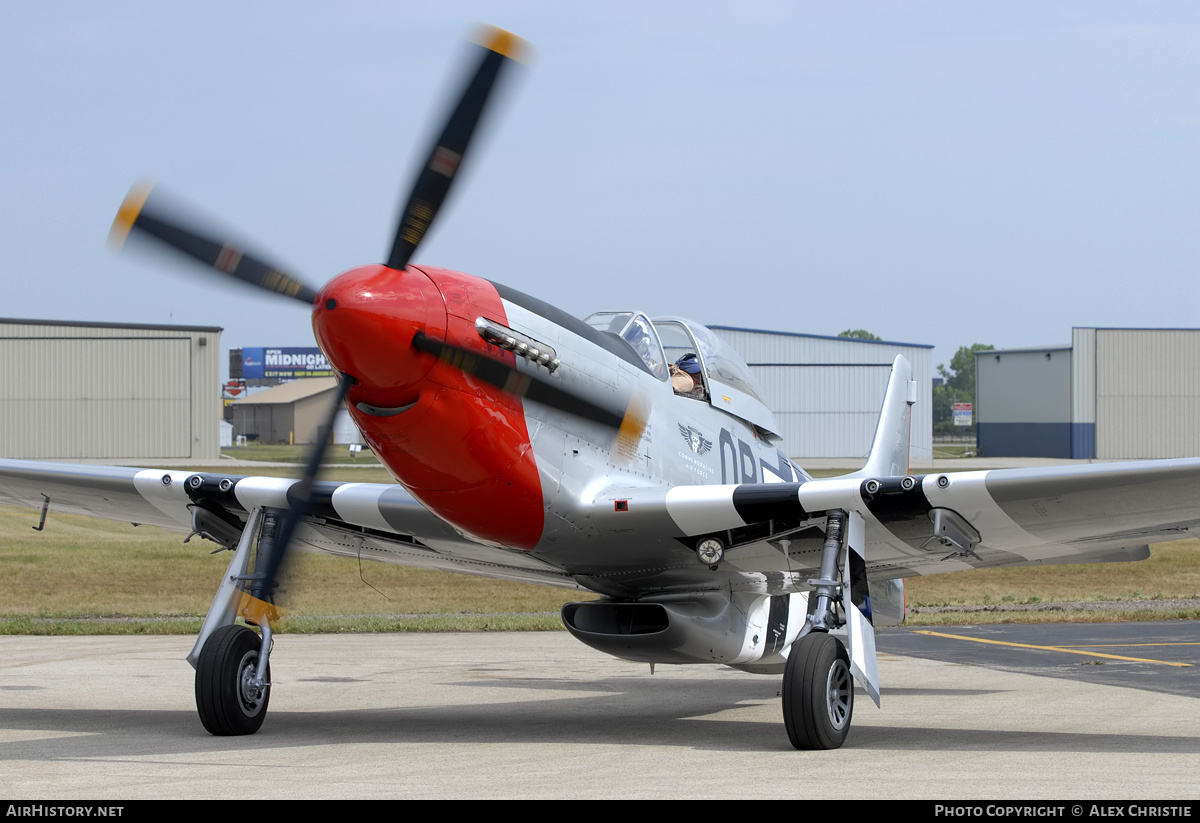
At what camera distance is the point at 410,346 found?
7.58 m

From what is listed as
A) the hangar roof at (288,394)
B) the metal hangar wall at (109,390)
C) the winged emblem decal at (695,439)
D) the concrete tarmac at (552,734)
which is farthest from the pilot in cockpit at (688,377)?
the hangar roof at (288,394)

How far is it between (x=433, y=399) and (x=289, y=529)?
1.58 meters

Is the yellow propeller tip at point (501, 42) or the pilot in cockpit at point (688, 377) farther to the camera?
the pilot in cockpit at point (688, 377)

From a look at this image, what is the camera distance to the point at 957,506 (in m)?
9.32

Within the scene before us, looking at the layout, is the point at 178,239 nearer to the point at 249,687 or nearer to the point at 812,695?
the point at 249,687

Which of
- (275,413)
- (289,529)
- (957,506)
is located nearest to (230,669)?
(289,529)

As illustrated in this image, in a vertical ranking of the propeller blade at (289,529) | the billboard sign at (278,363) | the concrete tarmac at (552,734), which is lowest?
the concrete tarmac at (552,734)

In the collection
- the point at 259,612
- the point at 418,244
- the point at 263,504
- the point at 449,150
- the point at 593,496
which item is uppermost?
the point at 449,150

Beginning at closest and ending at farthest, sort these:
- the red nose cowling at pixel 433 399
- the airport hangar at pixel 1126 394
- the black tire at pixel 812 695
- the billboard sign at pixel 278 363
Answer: the red nose cowling at pixel 433 399 → the black tire at pixel 812 695 → the airport hangar at pixel 1126 394 → the billboard sign at pixel 278 363

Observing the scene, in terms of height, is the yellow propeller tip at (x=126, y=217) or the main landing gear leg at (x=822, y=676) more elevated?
the yellow propeller tip at (x=126, y=217)

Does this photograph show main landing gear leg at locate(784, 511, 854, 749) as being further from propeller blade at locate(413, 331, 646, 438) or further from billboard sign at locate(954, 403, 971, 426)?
billboard sign at locate(954, 403, 971, 426)

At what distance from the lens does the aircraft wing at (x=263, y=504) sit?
1019 centimetres

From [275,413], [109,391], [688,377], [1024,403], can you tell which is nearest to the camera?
[688,377]

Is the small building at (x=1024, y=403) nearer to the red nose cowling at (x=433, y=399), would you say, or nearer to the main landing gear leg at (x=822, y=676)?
the main landing gear leg at (x=822, y=676)
